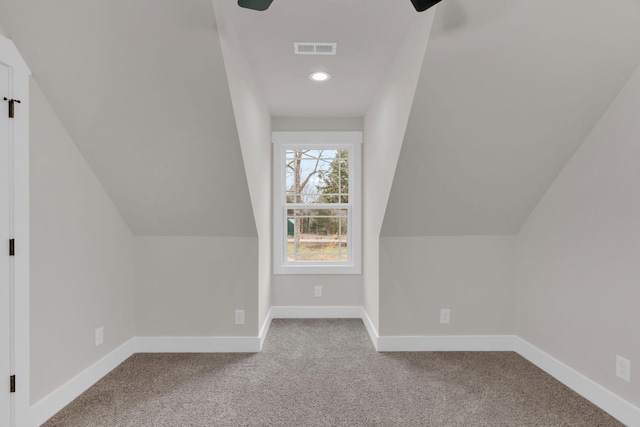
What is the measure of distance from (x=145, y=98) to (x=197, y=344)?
203 cm

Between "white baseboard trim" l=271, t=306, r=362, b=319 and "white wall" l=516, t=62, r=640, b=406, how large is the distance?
6.15ft

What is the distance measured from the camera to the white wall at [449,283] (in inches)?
125

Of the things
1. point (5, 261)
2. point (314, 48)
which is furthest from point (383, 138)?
point (5, 261)

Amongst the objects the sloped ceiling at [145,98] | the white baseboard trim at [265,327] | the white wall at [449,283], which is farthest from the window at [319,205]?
the sloped ceiling at [145,98]

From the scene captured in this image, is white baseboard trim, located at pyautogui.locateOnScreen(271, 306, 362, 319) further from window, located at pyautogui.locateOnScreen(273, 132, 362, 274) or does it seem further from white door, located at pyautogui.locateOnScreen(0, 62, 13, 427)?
white door, located at pyautogui.locateOnScreen(0, 62, 13, 427)

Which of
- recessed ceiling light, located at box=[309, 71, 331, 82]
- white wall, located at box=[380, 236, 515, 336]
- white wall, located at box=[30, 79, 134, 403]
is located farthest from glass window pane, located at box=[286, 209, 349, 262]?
white wall, located at box=[30, 79, 134, 403]

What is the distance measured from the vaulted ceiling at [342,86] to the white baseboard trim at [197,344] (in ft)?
3.00

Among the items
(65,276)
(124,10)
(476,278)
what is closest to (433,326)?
(476,278)

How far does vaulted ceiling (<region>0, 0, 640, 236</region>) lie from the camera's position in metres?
1.86

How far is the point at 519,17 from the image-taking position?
1837mm

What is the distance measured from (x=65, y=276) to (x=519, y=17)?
294 centimetres

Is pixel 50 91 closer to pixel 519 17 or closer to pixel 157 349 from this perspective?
pixel 157 349

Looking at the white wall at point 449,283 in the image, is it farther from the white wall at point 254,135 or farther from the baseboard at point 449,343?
the white wall at point 254,135

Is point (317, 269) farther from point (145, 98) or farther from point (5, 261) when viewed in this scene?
point (5, 261)
